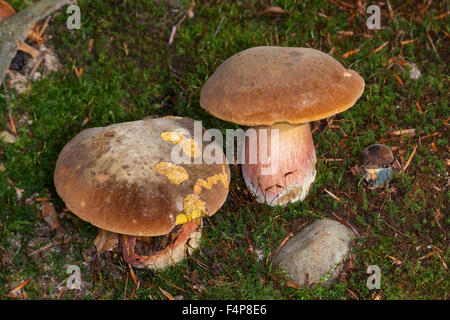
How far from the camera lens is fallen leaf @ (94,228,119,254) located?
330 centimetres

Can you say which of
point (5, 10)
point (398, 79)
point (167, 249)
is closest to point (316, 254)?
point (167, 249)

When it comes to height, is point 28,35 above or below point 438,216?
above

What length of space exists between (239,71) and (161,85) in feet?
4.01

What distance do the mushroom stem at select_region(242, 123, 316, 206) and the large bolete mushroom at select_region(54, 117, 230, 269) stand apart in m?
0.39

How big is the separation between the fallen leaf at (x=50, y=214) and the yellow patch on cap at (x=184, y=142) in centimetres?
118

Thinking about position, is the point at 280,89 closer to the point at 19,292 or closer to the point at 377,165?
the point at 377,165

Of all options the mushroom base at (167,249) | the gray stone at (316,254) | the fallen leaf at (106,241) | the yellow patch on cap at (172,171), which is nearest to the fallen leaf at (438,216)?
the gray stone at (316,254)

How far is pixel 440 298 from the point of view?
117 inches

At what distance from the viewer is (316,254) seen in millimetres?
3121

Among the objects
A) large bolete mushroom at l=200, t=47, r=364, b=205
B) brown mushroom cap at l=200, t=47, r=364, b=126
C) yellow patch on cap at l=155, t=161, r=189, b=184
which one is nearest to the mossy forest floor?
large bolete mushroom at l=200, t=47, r=364, b=205

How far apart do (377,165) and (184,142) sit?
1.58m

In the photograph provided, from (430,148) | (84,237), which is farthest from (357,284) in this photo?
(84,237)

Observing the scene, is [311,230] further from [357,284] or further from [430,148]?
[430,148]

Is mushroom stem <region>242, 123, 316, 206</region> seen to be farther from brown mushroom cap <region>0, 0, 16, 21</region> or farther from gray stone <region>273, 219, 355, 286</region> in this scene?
brown mushroom cap <region>0, 0, 16, 21</region>
